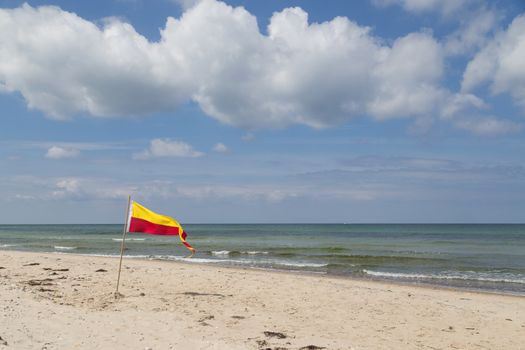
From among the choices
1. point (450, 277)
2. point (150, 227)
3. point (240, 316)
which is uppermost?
point (150, 227)

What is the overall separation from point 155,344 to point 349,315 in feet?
15.0

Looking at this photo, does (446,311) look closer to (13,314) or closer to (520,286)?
(520,286)

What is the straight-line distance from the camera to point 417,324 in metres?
9.03

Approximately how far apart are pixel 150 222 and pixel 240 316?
10.6 feet

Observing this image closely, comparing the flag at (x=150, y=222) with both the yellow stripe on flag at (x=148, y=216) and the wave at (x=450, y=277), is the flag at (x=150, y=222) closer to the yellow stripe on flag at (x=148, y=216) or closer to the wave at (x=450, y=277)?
the yellow stripe on flag at (x=148, y=216)

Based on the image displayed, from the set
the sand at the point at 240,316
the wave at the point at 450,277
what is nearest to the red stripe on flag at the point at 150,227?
the sand at the point at 240,316

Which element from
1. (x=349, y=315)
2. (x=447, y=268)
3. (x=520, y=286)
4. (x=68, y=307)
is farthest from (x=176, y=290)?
(x=447, y=268)

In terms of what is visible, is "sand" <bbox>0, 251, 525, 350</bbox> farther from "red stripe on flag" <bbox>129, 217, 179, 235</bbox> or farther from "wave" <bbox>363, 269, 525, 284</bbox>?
"wave" <bbox>363, 269, 525, 284</bbox>

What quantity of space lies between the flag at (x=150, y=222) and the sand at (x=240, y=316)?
1531 millimetres

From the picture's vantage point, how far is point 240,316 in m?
9.00

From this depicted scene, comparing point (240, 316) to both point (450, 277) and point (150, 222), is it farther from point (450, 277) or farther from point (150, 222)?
point (450, 277)

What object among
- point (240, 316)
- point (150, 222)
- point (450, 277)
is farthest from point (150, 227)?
point (450, 277)

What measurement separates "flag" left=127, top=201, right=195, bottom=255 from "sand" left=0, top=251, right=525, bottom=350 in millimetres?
1531

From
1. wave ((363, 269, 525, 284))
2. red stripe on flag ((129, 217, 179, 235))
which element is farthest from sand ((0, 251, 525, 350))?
wave ((363, 269, 525, 284))
